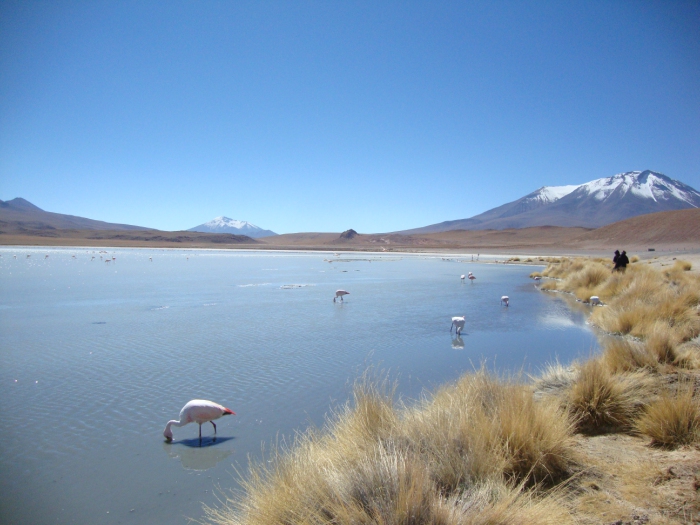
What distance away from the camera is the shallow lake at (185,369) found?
13.3ft

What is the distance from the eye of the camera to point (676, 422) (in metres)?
3.76

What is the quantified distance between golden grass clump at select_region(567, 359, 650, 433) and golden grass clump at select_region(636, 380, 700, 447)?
1.43ft

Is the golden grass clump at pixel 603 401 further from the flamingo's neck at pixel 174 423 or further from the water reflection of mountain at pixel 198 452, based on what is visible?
the flamingo's neck at pixel 174 423

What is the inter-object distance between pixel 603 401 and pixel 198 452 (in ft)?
12.7

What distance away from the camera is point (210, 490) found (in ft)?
12.9

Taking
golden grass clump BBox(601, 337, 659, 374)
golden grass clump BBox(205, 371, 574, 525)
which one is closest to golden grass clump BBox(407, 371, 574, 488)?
golden grass clump BBox(205, 371, 574, 525)

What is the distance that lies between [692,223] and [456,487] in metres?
69.1

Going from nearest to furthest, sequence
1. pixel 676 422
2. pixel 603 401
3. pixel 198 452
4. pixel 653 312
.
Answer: pixel 676 422 → pixel 603 401 → pixel 198 452 → pixel 653 312

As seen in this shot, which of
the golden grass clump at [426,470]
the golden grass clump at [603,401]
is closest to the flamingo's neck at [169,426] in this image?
the golden grass clump at [426,470]

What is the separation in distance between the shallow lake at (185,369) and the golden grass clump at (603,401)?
2.00 m

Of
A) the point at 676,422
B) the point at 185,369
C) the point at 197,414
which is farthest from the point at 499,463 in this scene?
the point at 185,369

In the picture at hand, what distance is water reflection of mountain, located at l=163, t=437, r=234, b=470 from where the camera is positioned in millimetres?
4405

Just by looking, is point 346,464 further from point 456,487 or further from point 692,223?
point 692,223

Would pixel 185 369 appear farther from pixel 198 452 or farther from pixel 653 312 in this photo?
pixel 653 312
